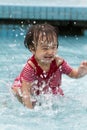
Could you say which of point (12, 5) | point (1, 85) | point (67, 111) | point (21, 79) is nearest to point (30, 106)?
point (21, 79)

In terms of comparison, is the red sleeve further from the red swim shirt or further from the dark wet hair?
the dark wet hair

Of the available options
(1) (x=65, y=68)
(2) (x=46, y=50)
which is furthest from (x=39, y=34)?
(1) (x=65, y=68)

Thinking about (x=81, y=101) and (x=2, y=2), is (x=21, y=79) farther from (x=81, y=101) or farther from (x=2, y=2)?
(x=2, y=2)

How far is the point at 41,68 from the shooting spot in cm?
383

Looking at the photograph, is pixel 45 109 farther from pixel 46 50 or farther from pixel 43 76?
pixel 46 50

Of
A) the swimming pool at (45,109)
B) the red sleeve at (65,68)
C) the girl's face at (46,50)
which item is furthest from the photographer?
the red sleeve at (65,68)

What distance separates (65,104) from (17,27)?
334 centimetres

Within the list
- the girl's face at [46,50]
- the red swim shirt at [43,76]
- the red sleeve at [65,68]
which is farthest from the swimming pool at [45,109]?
the girl's face at [46,50]

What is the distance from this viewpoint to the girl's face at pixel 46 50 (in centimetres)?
362

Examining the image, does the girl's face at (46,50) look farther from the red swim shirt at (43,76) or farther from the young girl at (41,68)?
the red swim shirt at (43,76)

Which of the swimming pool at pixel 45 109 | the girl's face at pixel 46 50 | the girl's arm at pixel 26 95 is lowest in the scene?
the swimming pool at pixel 45 109

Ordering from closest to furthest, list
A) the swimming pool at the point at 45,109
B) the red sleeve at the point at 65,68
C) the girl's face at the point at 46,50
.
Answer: the girl's face at the point at 46,50, the swimming pool at the point at 45,109, the red sleeve at the point at 65,68

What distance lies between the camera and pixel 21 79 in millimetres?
3834

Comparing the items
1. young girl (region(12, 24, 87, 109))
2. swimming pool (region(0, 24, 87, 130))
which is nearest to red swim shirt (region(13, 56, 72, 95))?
young girl (region(12, 24, 87, 109))
